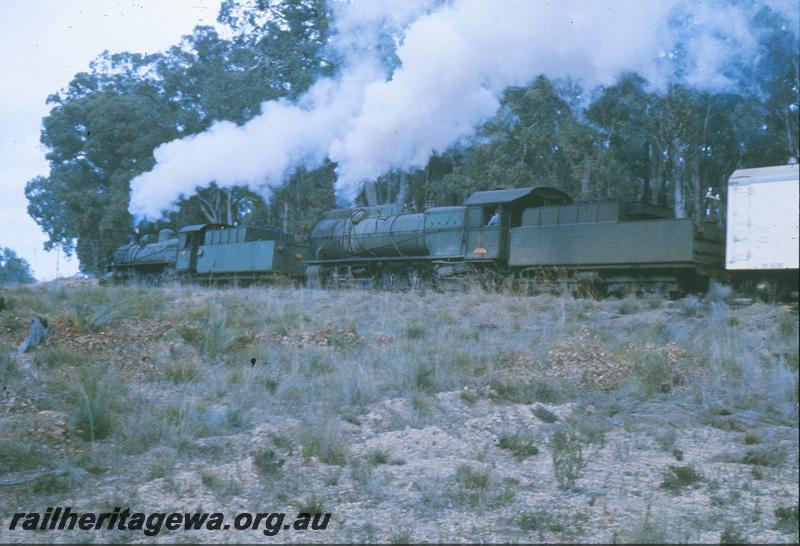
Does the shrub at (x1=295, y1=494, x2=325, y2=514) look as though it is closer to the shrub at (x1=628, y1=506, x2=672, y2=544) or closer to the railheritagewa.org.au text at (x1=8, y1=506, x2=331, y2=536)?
the railheritagewa.org.au text at (x1=8, y1=506, x2=331, y2=536)

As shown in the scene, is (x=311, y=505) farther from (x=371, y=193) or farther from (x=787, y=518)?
(x=371, y=193)

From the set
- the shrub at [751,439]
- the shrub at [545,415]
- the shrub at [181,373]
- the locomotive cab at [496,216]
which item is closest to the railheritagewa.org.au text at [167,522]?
the shrub at [545,415]

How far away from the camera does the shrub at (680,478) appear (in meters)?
5.51

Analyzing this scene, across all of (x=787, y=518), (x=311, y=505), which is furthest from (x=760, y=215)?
(x=311, y=505)

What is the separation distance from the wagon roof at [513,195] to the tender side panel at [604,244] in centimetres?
91

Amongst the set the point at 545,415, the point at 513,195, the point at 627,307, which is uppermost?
the point at 513,195

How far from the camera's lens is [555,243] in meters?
16.6

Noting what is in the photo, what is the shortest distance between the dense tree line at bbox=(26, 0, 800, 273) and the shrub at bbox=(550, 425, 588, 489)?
17.0 meters

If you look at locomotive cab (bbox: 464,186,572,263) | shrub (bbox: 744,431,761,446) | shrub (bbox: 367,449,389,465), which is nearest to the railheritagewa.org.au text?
shrub (bbox: 367,449,389,465)

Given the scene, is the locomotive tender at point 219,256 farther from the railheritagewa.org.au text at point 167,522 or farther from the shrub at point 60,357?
the railheritagewa.org.au text at point 167,522

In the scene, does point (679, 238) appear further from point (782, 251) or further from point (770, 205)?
point (782, 251)

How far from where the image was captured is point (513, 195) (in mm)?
18047

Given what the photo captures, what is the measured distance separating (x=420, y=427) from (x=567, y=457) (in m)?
1.63

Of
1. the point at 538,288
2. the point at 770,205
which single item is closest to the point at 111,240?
the point at 538,288
